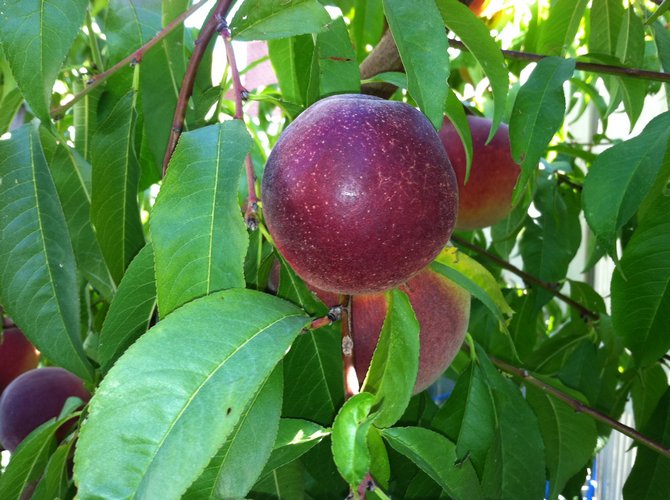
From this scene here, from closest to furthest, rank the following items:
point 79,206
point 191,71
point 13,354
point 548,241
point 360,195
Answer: point 360,195 < point 191,71 < point 79,206 < point 548,241 < point 13,354

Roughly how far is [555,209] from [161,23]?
796mm

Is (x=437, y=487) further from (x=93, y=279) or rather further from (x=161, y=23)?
(x=161, y=23)

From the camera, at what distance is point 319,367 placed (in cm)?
75

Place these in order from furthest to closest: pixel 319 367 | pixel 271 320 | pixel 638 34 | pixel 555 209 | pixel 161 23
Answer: pixel 555 209 < pixel 638 34 < pixel 161 23 < pixel 319 367 < pixel 271 320

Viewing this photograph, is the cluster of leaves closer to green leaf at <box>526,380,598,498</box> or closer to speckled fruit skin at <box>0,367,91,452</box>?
green leaf at <box>526,380,598,498</box>

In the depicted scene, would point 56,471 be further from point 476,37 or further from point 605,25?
point 605,25

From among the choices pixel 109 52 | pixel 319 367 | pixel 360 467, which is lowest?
pixel 319 367

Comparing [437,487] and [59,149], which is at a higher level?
[59,149]

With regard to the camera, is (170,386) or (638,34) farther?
(638,34)

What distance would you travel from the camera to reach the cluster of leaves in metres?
0.46

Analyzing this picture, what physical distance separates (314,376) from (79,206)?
367 mm

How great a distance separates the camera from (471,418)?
0.77m

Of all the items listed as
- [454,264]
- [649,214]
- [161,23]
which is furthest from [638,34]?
[161,23]

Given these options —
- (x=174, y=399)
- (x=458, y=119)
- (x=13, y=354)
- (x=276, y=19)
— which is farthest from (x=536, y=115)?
(x=13, y=354)
